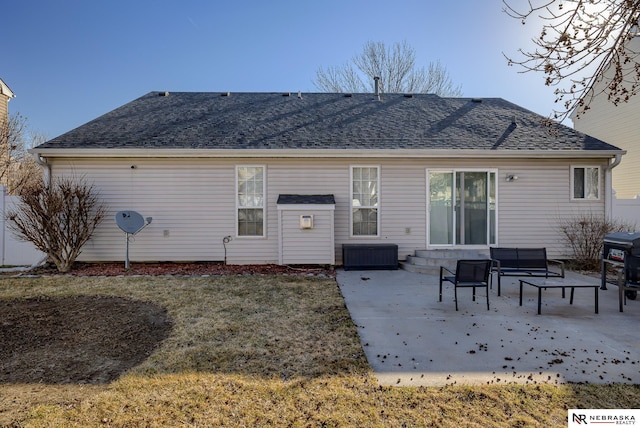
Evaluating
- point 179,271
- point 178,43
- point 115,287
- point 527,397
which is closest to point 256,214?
point 179,271

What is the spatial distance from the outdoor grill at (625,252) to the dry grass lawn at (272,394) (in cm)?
337

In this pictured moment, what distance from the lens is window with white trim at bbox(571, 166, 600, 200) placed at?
8.91m

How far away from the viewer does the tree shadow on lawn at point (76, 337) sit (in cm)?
325

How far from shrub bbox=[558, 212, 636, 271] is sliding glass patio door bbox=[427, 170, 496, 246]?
195 cm

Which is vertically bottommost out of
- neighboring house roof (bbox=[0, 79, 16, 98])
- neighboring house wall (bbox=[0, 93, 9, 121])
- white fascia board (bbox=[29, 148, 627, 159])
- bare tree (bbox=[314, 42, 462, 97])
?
white fascia board (bbox=[29, 148, 627, 159])

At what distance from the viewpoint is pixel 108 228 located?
28.4 ft

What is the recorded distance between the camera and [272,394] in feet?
9.18

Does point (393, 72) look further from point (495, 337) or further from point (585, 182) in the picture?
point (495, 337)

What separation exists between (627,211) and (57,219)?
14820 millimetres

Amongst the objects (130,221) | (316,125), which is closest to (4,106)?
(130,221)

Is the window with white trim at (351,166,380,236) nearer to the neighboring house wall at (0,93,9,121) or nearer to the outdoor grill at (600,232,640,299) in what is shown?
the outdoor grill at (600,232,640,299)

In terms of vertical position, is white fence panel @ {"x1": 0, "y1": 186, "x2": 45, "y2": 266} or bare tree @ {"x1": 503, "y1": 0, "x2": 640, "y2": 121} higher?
bare tree @ {"x1": 503, "y1": 0, "x2": 640, "y2": 121}

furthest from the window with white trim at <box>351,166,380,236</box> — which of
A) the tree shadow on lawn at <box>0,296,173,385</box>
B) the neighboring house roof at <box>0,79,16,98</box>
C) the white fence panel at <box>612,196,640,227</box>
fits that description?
the neighboring house roof at <box>0,79,16,98</box>

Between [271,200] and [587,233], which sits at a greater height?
[271,200]
